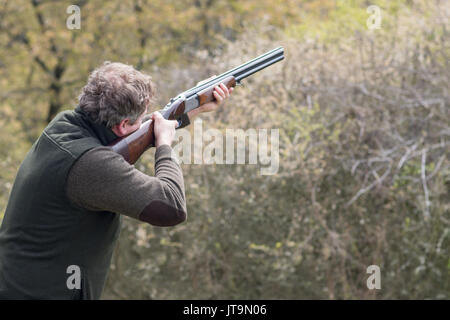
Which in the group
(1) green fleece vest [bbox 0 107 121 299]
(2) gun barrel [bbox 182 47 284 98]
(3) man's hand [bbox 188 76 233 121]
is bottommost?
(1) green fleece vest [bbox 0 107 121 299]

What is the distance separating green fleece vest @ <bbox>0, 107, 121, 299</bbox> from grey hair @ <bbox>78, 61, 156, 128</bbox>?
0.30 feet

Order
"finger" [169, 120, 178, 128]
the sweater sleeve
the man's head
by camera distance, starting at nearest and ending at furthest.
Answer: the sweater sleeve, the man's head, "finger" [169, 120, 178, 128]

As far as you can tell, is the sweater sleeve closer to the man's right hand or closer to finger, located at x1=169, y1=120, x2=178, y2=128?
the man's right hand

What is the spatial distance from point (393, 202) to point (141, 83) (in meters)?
3.20

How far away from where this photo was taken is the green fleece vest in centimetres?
250

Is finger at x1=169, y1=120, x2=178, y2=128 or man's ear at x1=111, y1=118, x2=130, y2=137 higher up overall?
finger at x1=169, y1=120, x2=178, y2=128

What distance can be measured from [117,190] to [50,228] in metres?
Answer: 0.38

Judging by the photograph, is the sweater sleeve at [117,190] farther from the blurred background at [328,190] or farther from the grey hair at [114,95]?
the blurred background at [328,190]

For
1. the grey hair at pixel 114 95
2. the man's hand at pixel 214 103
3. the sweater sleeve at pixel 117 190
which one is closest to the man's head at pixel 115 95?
the grey hair at pixel 114 95

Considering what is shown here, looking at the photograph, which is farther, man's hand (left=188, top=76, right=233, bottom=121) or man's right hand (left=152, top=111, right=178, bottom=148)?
man's hand (left=188, top=76, right=233, bottom=121)

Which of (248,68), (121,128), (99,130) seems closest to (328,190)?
(248,68)

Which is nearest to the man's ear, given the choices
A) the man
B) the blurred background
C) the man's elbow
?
the man

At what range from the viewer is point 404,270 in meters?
5.12

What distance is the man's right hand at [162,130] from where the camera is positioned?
2796 millimetres
